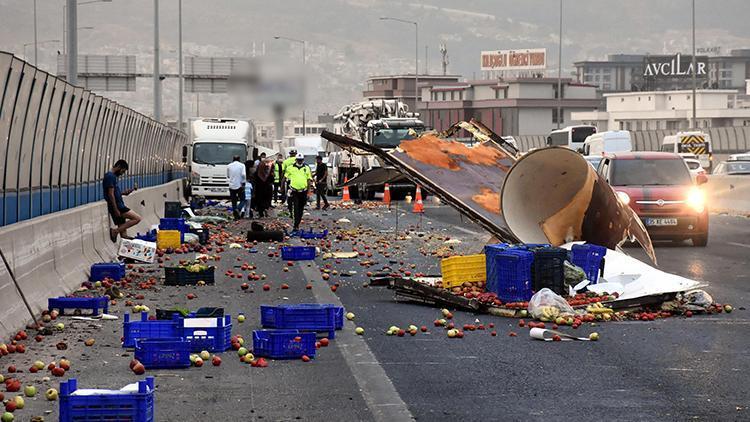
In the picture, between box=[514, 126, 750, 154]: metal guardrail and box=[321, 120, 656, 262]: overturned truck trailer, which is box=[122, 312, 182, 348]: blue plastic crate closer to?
box=[321, 120, 656, 262]: overturned truck trailer

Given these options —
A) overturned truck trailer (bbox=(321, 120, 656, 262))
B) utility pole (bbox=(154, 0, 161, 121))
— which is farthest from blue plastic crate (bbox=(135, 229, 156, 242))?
utility pole (bbox=(154, 0, 161, 121))

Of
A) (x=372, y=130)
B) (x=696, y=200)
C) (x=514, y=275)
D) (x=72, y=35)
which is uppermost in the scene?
(x=72, y=35)

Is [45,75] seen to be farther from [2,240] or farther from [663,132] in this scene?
[663,132]

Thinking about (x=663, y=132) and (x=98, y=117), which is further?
(x=663, y=132)

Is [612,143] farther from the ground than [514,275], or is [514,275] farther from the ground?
[612,143]

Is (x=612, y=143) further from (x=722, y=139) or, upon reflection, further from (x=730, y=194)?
(x=730, y=194)

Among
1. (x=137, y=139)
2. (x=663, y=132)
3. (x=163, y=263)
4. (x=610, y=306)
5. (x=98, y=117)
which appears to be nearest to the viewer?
(x=610, y=306)

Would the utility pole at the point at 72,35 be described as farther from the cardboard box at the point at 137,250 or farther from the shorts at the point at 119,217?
the cardboard box at the point at 137,250

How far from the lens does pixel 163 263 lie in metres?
23.8

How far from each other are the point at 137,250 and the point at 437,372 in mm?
11925

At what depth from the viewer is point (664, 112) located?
517 ft

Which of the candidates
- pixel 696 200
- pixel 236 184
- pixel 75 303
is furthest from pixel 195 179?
pixel 75 303

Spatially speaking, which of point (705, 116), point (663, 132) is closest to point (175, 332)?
point (663, 132)

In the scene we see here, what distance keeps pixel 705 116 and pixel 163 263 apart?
139 metres
